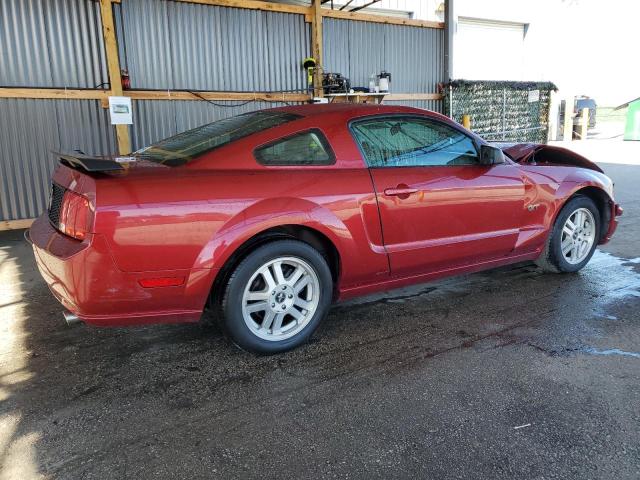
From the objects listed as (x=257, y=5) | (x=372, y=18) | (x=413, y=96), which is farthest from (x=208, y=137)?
(x=413, y=96)

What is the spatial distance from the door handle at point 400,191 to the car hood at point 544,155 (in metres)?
1.68

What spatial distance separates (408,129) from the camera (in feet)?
A: 12.6

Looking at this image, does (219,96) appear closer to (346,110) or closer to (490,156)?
(346,110)

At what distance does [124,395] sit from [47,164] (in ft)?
20.0

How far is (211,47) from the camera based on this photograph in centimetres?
901

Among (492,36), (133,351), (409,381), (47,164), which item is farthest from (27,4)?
(492,36)

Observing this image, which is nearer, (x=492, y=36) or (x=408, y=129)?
(x=408, y=129)

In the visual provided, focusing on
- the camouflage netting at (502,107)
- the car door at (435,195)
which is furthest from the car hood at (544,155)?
the camouflage netting at (502,107)

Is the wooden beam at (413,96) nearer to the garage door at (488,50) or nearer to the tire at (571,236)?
the garage door at (488,50)

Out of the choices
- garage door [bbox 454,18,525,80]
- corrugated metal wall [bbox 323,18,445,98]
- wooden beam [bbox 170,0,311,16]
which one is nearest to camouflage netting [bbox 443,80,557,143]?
corrugated metal wall [bbox 323,18,445,98]

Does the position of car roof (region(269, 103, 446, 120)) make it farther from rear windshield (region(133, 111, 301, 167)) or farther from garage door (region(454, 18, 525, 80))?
garage door (region(454, 18, 525, 80))

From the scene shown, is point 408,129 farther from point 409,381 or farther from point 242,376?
point 242,376

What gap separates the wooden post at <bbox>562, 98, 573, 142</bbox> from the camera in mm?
21759

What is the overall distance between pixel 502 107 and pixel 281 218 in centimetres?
1231
